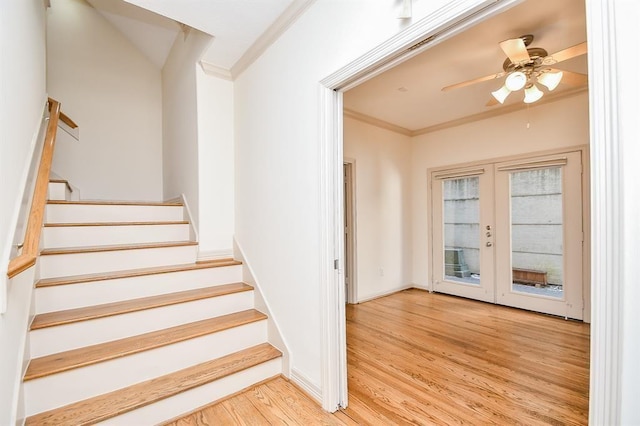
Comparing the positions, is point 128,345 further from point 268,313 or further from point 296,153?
point 296,153

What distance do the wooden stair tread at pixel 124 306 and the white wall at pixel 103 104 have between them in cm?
263

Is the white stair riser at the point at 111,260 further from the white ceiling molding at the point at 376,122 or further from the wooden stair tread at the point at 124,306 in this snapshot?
the white ceiling molding at the point at 376,122

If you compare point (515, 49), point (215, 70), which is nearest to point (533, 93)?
point (515, 49)

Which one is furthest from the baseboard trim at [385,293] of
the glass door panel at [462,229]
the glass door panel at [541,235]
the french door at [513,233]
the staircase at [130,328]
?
the staircase at [130,328]

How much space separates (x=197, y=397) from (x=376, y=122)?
4.02 meters

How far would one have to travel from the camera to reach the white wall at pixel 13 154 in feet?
4.34

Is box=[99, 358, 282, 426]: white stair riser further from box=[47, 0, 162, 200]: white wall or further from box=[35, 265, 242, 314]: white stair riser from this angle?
box=[47, 0, 162, 200]: white wall

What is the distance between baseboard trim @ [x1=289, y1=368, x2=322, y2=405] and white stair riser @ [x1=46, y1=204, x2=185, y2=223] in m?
2.19

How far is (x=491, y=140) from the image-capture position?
13.6 feet

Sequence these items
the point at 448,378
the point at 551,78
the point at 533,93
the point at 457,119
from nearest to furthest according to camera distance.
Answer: the point at 448,378
the point at 551,78
the point at 533,93
the point at 457,119

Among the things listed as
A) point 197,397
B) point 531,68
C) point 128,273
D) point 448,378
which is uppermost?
point 531,68

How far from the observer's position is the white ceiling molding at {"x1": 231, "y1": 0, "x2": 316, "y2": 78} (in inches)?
79.5

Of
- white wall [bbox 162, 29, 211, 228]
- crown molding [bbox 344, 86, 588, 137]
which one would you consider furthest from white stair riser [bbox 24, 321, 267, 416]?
crown molding [bbox 344, 86, 588, 137]

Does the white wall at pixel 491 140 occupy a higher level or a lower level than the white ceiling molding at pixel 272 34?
lower
